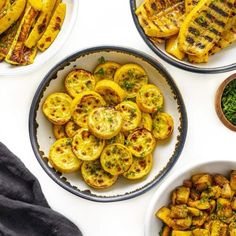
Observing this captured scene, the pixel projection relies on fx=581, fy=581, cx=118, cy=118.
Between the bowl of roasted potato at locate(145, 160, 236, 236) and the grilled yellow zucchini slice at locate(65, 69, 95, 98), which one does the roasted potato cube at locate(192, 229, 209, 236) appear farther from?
the grilled yellow zucchini slice at locate(65, 69, 95, 98)

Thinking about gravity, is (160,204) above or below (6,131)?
below

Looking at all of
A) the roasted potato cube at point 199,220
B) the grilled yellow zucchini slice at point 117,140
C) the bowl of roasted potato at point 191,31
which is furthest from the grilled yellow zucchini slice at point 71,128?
the roasted potato cube at point 199,220

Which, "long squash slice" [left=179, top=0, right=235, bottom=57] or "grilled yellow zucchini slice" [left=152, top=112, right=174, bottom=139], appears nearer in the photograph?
"long squash slice" [left=179, top=0, right=235, bottom=57]

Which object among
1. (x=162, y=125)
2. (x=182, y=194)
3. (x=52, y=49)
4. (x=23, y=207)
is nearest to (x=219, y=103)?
(x=162, y=125)

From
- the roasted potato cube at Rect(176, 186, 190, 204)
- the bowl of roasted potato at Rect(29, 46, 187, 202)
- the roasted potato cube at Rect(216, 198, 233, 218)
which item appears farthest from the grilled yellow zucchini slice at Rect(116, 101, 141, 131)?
the roasted potato cube at Rect(216, 198, 233, 218)

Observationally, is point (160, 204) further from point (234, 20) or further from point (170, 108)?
point (234, 20)

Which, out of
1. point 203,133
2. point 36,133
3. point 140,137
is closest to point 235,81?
Answer: point 203,133
